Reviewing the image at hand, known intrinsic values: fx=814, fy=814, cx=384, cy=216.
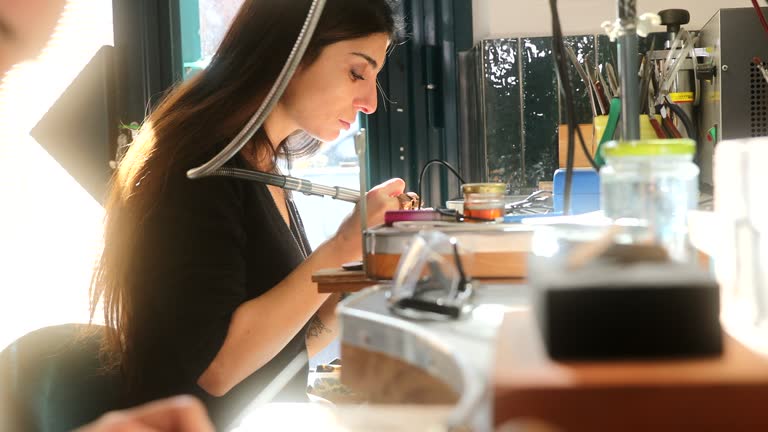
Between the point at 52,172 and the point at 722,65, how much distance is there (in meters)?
1.81

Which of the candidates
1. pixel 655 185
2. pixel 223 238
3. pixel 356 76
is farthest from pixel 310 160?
pixel 655 185

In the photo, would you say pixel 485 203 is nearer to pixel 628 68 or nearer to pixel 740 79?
pixel 628 68

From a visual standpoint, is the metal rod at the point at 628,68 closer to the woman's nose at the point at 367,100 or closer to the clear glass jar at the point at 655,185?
the clear glass jar at the point at 655,185

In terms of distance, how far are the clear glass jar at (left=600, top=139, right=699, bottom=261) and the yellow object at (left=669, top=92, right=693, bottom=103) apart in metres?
1.06

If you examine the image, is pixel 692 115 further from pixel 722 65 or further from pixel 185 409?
pixel 185 409

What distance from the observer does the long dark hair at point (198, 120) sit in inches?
50.4

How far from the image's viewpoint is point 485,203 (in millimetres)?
976

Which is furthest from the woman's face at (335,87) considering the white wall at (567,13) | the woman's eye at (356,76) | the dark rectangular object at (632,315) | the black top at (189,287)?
the dark rectangular object at (632,315)

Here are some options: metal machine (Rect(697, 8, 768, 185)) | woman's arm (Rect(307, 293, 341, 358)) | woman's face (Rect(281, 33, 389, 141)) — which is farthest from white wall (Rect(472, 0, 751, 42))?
woman's arm (Rect(307, 293, 341, 358))

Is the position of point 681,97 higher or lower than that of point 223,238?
higher

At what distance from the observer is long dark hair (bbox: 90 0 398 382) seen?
1280 millimetres

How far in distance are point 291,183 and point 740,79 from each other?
93 centimetres

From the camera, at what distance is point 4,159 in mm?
2309

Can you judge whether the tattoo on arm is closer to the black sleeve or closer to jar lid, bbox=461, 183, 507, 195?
the black sleeve
